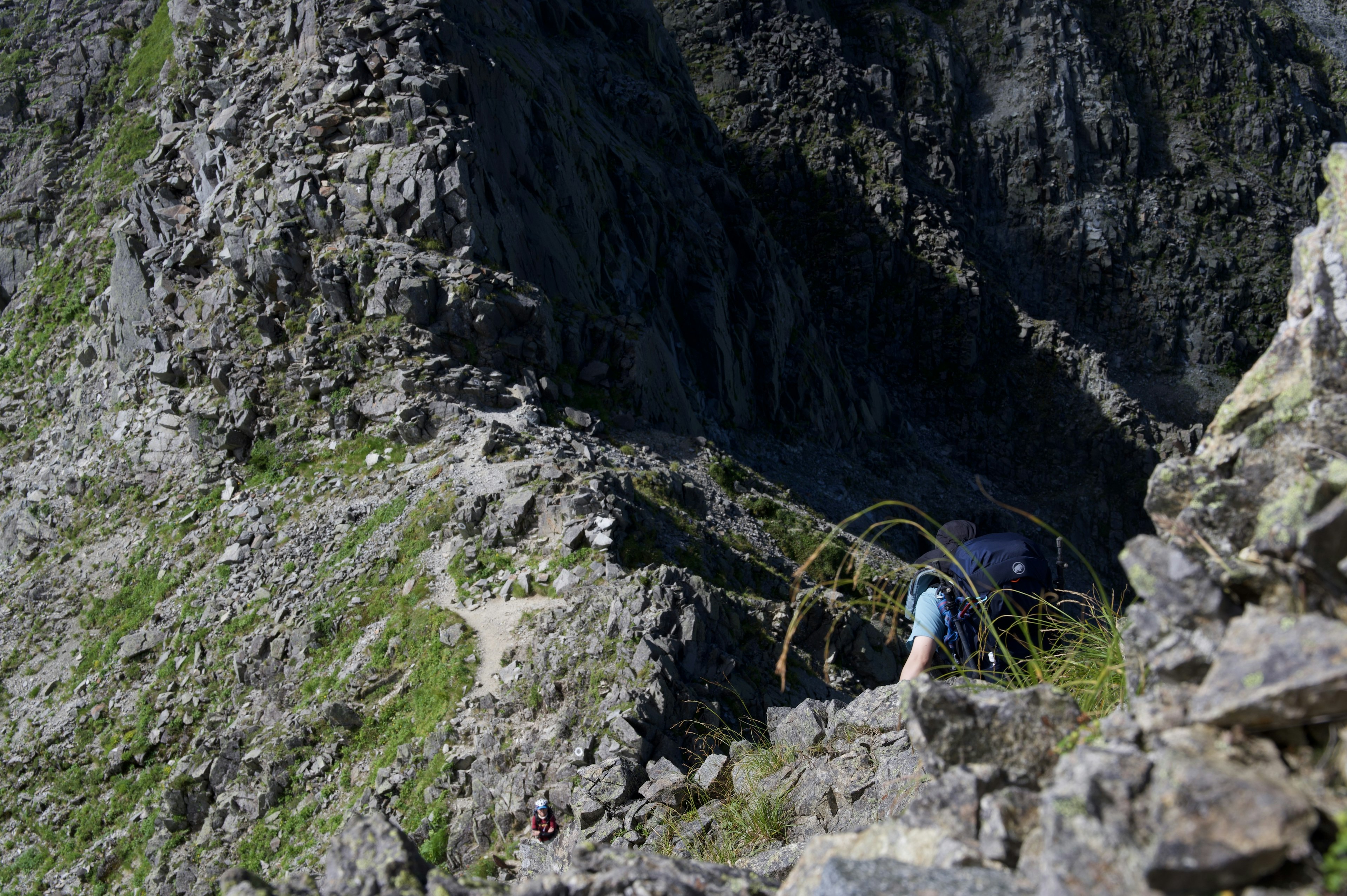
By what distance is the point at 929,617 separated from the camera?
6.11 metres

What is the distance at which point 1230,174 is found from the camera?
2793 inches

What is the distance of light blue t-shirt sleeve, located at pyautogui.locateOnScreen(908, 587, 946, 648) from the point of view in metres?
6.09

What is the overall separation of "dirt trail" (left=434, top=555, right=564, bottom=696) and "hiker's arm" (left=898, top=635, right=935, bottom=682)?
30.2 ft

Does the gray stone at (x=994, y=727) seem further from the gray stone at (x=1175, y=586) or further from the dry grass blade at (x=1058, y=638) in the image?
the gray stone at (x=1175, y=586)

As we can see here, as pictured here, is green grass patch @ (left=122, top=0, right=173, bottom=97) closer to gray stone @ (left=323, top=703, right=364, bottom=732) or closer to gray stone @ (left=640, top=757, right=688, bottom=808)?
gray stone @ (left=323, top=703, right=364, bottom=732)

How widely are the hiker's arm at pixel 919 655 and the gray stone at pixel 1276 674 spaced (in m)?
2.85

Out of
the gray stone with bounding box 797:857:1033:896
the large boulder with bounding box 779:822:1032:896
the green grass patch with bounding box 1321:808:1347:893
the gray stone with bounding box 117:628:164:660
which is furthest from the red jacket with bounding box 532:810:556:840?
the gray stone with bounding box 117:628:164:660

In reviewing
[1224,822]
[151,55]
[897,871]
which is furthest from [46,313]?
[1224,822]

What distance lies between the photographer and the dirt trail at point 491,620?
47.8 feet

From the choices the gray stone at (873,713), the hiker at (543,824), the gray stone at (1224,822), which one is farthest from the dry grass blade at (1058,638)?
the hiker at (543,824)

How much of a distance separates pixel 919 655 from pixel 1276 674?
10.7ft

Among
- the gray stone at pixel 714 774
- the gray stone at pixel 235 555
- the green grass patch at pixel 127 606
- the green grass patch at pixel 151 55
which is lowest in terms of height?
the green grass patch at pixel 127 606

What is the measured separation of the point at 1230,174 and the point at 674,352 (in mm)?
58004

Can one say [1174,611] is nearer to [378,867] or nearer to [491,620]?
[378,867]
